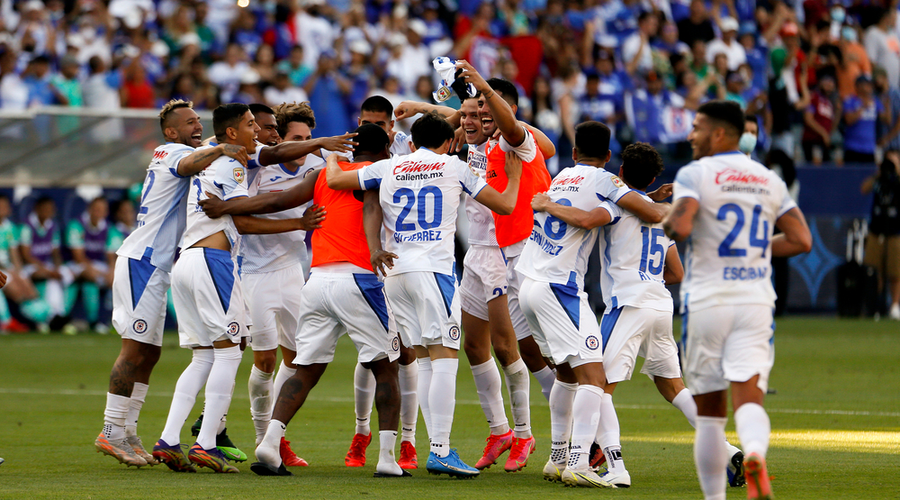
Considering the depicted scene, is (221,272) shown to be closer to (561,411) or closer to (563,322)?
(563,322)

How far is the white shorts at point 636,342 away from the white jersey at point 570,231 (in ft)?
1.16

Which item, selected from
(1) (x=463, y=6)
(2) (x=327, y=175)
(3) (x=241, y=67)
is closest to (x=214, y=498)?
(2) (x=327, y=175)

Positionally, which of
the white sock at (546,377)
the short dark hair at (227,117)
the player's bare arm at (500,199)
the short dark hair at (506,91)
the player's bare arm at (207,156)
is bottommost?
the white sock at (546,377)

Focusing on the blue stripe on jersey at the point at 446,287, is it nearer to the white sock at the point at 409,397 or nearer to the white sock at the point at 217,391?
the white sock at the point at 409,397

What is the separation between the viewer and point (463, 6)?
24406mm

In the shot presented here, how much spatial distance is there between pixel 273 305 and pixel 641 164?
2.94 metres

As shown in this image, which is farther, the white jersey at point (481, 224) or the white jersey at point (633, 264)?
the white jersey at point (481, 224)

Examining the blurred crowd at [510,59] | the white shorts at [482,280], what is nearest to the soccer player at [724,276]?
the white shorts at [482,280]

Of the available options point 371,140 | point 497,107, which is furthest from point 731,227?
point 371,140

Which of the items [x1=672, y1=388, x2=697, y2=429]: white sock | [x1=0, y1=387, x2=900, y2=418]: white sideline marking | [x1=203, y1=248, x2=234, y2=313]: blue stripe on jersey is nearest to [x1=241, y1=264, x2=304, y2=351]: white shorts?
[x1=203, y1=248, x2=234, y2=313]: blue stripe on jersey

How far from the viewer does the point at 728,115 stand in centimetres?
556

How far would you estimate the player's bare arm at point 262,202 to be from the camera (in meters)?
7.53

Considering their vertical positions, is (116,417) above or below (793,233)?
below

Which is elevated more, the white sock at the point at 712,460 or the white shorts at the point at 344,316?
the white shorts at the point at 344,316
